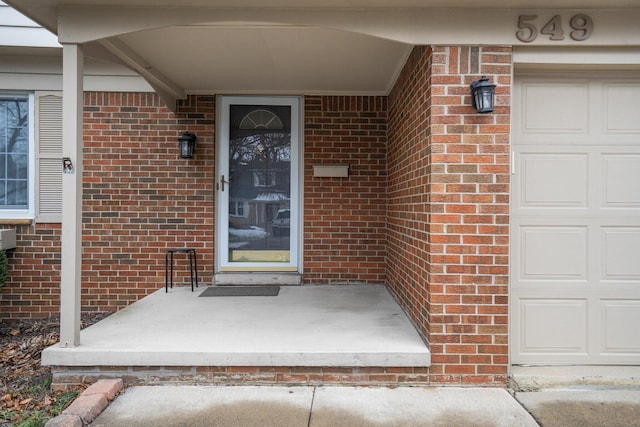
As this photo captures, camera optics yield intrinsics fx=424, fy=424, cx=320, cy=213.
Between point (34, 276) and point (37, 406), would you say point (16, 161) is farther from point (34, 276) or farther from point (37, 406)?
point (37, 406)

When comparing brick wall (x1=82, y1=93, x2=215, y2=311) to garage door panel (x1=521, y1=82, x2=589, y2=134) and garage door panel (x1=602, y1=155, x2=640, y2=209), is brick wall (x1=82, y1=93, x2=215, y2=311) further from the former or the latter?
garage door panel (x1=602, y1=155, x2=640, y2=209)

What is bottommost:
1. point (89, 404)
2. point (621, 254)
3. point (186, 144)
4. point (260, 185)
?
point (89, 404)

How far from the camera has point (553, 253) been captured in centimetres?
321

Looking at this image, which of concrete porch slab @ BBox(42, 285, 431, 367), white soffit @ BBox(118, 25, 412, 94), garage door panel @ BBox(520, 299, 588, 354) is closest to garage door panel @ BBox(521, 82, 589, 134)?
white soffit @ BBox(118, 25, 412, 94)

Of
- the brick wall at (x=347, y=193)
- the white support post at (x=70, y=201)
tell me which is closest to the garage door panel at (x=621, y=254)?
the brick wall at (x=347, y=193)

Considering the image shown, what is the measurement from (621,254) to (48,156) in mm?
5867

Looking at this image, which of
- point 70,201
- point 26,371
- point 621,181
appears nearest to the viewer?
point 70,201

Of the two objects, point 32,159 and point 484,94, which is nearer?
point 484,94

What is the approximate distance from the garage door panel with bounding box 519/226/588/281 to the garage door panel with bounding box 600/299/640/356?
321 mm

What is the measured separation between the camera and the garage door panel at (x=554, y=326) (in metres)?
3.19

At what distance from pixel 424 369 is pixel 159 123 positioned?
13.3ft

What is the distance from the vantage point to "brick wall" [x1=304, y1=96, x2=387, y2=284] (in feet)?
17.0

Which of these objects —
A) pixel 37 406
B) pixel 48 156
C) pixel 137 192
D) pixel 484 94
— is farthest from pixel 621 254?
pixel 48 156

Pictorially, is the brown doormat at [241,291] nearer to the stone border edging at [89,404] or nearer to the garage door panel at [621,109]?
the stone border edging at [89,404]
